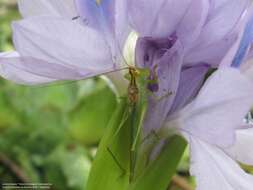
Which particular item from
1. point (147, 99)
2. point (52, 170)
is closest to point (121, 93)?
point (147, 99)

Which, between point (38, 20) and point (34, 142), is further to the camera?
point (34, 142)

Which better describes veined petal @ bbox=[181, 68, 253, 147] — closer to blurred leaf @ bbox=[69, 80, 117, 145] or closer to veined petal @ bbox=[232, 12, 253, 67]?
veined petal @ bbox=[232, 12, 253, 67]

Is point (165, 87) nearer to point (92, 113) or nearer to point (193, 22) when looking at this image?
point (193, 22)

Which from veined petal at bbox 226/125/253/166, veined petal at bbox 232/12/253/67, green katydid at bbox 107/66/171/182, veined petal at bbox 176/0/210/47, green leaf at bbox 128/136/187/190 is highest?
veined petal at bbox 176/0/210/47

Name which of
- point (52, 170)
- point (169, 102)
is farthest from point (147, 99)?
point (52, 170)

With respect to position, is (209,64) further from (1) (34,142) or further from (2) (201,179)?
(1) (34,142)

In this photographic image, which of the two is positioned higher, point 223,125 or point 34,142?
point 223,125

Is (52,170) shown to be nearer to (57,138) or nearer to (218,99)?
(57,138)

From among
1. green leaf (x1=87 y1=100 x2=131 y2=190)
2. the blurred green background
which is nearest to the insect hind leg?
green leaf (x1=87 y1=100 x2=131 y2=190)
